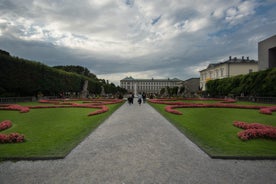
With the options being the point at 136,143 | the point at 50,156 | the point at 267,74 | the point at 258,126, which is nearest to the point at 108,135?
the point at 136,143

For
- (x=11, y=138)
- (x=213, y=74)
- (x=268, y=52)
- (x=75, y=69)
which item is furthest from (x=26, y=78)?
(x=213, y=74)

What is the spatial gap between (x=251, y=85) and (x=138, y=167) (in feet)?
115

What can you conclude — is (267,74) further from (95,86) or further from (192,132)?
(95,86)

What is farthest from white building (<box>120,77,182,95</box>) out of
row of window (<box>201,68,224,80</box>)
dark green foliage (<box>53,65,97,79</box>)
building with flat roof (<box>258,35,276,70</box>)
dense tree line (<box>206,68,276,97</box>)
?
building with flat roof (<box>258,35,276,70</box>)

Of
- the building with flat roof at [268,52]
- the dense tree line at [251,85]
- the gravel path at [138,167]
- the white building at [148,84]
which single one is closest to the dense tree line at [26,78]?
the gravel path at [138,167]

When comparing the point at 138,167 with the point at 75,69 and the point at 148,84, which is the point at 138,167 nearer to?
the point at 75,69

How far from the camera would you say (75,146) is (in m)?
6.54

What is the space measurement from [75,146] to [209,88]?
171 feet

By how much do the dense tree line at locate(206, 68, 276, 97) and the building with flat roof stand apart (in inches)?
269

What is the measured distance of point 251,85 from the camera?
33.9 m

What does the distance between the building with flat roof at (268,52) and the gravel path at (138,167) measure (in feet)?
135

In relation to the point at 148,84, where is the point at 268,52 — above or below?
above

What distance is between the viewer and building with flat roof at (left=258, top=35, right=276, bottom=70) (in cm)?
3829

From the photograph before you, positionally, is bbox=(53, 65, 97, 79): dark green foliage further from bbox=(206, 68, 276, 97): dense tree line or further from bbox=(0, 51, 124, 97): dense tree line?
bbox=(206, 68, 276, 97): dense tree line
